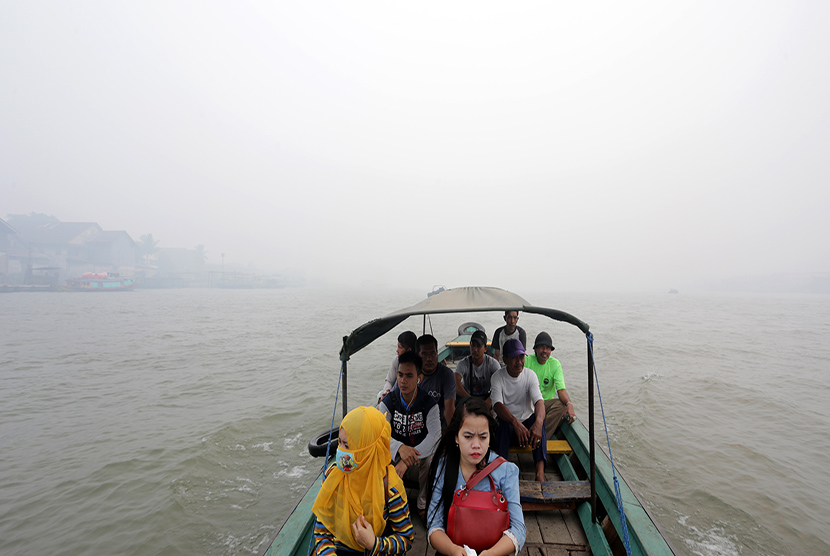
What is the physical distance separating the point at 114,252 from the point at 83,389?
103727 mm

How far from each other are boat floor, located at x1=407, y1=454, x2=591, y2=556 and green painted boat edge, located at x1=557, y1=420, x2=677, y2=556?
9 centimetres

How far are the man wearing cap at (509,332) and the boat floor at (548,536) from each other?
2668 mm

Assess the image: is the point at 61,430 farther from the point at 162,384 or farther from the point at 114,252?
the point at 114,252

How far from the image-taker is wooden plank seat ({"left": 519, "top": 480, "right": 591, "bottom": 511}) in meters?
3.11

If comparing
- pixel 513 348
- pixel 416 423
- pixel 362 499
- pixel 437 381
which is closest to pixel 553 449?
pixel 513 348

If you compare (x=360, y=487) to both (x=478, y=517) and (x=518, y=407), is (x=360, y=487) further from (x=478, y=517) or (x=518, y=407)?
(x=518, y=407)

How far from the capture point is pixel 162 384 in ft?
38.4

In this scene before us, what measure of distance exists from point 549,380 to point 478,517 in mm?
2843

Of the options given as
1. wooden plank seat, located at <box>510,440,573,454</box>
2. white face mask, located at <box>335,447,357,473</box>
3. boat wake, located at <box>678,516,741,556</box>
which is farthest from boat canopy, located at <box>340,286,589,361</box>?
boat wake, located at <box>678,516,741,556</box>

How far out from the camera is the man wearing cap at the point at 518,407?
360cm

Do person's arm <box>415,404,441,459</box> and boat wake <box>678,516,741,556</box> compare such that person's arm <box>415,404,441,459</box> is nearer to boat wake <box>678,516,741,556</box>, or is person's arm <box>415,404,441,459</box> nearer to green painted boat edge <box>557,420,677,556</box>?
green painted boat edge <box>557,420,677,556</box>

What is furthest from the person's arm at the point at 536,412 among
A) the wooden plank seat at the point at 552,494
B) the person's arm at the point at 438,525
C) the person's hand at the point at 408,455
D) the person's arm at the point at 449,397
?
the person's arm at the point at 438,525

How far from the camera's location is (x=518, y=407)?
3.81 m

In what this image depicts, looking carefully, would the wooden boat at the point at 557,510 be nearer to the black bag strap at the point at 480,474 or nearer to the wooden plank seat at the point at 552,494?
the wooden plank seat at the point at 552,494
